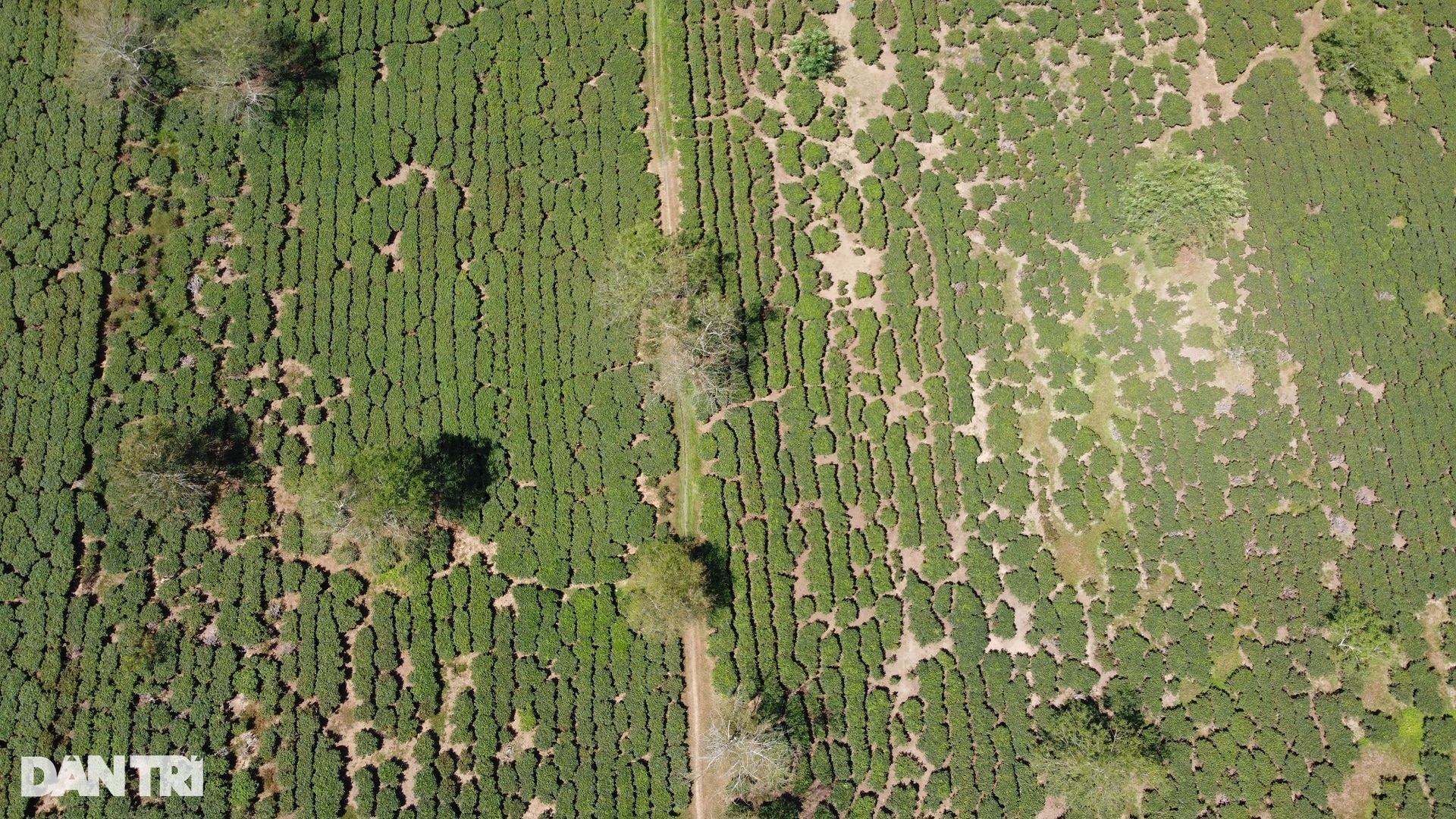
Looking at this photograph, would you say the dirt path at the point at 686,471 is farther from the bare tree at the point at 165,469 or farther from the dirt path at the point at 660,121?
the bare tree at the point at 165,469

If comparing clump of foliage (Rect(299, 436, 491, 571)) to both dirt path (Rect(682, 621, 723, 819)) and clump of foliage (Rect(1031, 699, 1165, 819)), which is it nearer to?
dirt path (Rect(682, 621, 723, 819))

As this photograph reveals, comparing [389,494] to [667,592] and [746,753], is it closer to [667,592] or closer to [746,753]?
[667,592]

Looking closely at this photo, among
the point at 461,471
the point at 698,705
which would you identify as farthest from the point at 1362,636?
the point at 461,471

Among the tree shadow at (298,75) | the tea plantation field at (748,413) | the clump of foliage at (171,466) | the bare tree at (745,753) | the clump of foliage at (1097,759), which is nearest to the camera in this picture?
the bare tree at (745,753)

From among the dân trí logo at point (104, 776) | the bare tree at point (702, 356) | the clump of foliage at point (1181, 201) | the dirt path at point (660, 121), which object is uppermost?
the dirt path at point (660, 121)

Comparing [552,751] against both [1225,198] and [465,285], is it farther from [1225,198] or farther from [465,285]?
[1225,198]

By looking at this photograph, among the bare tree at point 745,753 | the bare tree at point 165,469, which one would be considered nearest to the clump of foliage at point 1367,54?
the bare tree at point 745,753
